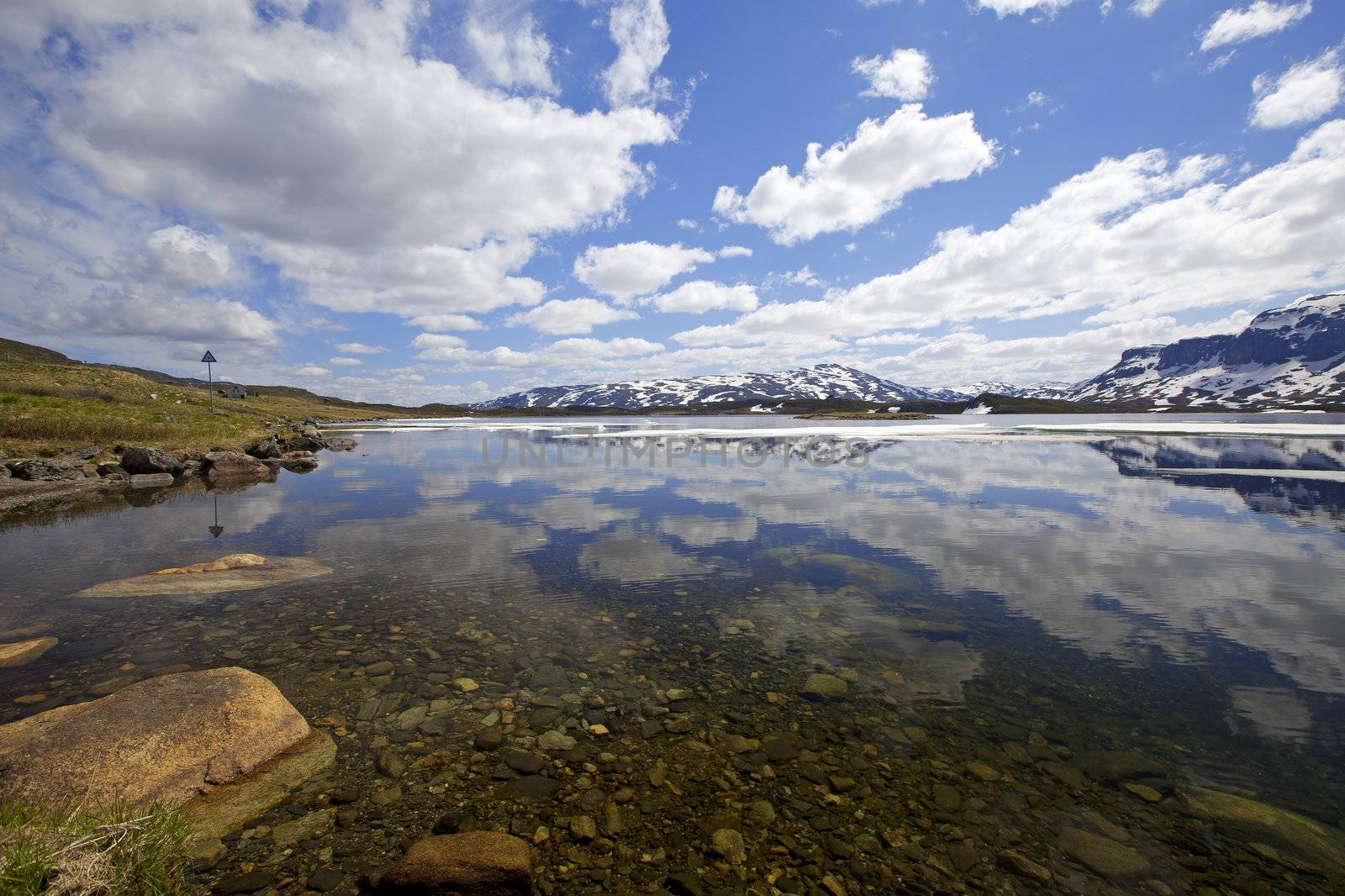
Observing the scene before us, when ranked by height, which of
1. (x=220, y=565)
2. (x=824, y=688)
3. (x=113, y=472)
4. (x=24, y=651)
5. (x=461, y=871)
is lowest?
(x=824, y=688)

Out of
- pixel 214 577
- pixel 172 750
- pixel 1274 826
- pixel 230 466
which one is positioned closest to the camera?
pixel 1274 826

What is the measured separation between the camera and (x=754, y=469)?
139ft

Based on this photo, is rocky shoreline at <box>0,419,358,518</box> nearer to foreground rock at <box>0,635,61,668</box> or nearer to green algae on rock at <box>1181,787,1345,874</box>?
foreground rock at <box>0,635,61,668</box>

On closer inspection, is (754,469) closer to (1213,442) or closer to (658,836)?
(658,836)

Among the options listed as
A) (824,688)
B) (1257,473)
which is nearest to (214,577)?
(824,688)

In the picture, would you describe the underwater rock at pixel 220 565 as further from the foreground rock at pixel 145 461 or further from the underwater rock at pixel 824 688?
the foreground rock at pixel 145 461

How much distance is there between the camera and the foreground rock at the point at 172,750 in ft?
21.9

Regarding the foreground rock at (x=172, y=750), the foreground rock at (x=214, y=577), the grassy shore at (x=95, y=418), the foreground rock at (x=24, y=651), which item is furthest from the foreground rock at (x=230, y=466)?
the foreground rock at (x=172, y=750)

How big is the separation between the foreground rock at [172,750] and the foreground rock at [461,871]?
2.60 metres

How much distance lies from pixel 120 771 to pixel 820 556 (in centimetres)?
1634

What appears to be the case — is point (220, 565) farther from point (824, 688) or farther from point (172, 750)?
point (824, 688)

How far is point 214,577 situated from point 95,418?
4443 centimetres

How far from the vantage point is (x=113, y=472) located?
35406mm

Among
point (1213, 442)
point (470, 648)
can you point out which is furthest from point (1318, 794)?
point (1213, 442)
